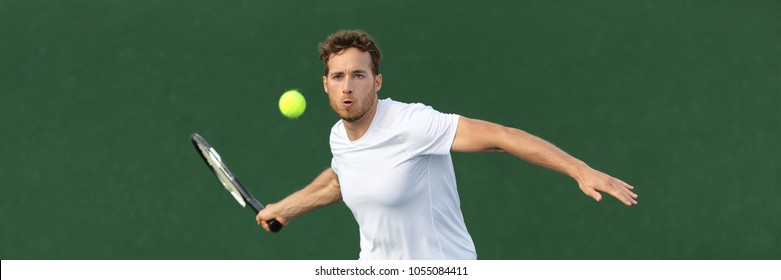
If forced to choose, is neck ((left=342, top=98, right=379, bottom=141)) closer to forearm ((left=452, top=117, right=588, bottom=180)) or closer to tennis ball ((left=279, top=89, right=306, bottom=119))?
forearm ((left=452, top=117, right=588, bottom=180))

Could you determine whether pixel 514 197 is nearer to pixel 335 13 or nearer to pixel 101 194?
pixel 335 13

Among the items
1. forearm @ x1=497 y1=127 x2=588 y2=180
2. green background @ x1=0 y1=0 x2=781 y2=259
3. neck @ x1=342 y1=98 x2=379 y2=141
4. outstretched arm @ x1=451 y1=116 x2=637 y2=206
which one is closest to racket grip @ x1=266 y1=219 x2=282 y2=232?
neck @ x1=342 y1=98 x2=379 y2=141

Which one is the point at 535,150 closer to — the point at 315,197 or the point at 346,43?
the point at 346,43

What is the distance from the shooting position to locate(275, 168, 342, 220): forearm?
3.18 m

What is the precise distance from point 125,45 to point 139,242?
953 mm

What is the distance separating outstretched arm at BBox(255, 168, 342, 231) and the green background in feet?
4.43

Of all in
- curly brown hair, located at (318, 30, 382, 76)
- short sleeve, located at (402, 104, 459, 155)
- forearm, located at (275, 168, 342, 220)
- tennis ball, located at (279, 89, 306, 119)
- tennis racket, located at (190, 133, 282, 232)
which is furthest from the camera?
tennis ball, located at (279, 89, 306, 119)

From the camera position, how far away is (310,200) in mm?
3232

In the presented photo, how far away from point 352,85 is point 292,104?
1348 mm

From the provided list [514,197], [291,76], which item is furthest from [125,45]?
[514,197]

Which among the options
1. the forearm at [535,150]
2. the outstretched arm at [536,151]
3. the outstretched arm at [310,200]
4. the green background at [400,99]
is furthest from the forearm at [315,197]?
→ the green background at [400,99]

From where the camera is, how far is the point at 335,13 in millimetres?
4602

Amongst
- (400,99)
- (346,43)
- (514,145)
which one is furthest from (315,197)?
(400,99)

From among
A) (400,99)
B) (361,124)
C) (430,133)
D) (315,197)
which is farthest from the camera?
(400,99)
